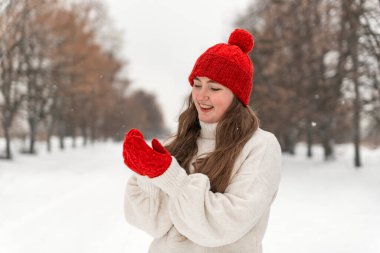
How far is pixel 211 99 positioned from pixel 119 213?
650 cm

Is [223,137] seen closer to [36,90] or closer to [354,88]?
[354,88]

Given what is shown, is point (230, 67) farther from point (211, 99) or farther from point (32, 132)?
point (32, 132)

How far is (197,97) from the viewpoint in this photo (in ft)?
6.39

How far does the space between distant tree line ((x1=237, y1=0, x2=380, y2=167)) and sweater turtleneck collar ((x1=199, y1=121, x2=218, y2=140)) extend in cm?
902

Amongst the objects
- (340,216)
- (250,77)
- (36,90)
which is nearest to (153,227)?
(250,77)

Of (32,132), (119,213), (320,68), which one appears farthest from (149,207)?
(32,132)

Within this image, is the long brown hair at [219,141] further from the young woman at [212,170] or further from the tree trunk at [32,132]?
the tree trunk at [32,132]

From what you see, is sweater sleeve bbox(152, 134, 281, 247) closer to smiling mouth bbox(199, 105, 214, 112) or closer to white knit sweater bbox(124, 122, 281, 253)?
white knit sweater bbox(124, 122, 281, 253)

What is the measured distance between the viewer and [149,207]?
1861mm

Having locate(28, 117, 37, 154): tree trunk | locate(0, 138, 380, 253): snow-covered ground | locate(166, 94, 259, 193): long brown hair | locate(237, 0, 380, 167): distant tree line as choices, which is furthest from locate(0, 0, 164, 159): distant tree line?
locate(166, 94, 259, 193): long brown hair

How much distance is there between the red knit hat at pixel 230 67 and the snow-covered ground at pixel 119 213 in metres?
4.19

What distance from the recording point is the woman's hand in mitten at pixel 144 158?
1.58 m

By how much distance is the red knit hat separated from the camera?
191 cm

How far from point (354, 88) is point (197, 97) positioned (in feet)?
37.0
